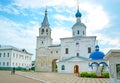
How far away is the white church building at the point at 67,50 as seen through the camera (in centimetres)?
4272

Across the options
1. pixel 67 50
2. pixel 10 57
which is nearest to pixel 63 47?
pixel 67 50

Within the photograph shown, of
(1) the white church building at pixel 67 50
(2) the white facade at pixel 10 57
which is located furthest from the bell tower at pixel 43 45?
(2) the white facade at pixel 10 57

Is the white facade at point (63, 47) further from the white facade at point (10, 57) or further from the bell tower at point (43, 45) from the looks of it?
the white facade at point (10, 57)

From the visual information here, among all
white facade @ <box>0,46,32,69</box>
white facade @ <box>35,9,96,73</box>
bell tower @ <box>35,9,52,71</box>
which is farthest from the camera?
white facade @ <box>0,46,32,69</box>

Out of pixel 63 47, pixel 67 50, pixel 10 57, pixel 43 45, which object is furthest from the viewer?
pixel 10 57

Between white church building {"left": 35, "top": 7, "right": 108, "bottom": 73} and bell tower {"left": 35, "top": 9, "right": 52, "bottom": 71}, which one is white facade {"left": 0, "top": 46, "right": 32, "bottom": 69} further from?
white church building {"left": 35, "top": 7, "right": 108, "bottom": 73}

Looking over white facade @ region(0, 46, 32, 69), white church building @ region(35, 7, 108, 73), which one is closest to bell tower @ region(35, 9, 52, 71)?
white church building @ region(35, 7, 108, 73)

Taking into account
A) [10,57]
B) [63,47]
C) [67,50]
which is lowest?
[10,57]

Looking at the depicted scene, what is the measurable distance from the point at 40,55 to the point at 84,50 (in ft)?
46.1

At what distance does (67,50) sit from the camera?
48594 mm

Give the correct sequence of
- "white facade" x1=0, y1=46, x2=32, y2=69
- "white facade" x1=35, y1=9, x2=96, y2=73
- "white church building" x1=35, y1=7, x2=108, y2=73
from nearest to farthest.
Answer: "white church building" x1=35, y1=7, x2=108, y2=73 < "white facade" x1=35, y1=9, x2=96, y2=73 < "white facade" x1=0, y1=46, x2=32, y2=69

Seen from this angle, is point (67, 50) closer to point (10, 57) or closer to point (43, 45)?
point (43, 45)

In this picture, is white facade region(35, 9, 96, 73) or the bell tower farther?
the bell tower

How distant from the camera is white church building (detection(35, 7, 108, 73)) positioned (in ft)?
140
